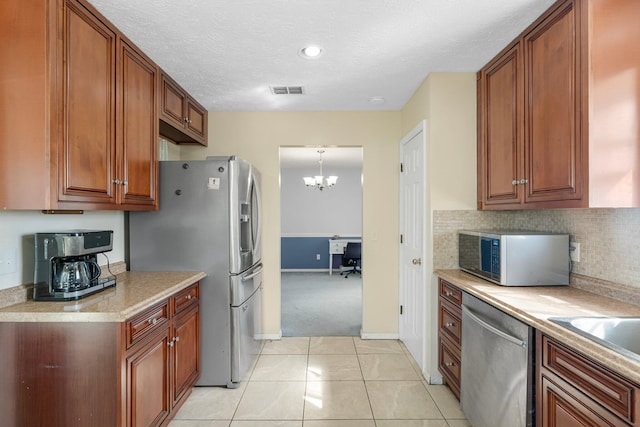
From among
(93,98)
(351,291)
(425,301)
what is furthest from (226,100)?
(351,291)

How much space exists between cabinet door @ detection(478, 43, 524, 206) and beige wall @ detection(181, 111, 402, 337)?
1134 mm

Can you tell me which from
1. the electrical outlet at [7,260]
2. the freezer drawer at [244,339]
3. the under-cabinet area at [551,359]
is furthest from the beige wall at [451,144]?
the electrical outlet at [7,260]

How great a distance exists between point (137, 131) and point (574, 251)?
112 inches

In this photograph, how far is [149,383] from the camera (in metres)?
1.82

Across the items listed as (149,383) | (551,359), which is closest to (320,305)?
(149,383)

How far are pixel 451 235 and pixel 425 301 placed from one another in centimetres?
57

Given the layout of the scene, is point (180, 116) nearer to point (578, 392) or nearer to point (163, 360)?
point (163, 360)

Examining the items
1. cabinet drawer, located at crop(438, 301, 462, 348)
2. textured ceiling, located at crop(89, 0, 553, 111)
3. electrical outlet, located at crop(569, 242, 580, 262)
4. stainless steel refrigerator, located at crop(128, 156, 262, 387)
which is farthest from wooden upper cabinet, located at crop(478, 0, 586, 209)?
stainless steel refrigerator, located at crop(128, 156, 262, 387)

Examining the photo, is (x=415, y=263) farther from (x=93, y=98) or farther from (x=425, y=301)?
(x=93, y=98)

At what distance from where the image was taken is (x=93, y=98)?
176cm

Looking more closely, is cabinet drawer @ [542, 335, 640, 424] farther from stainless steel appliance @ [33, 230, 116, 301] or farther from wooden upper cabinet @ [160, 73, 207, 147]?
wooden upper cabinet @ [160, 73, 207, 147]

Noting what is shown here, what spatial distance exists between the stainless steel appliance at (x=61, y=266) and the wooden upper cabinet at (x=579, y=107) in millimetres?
2508

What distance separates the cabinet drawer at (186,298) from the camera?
2.18m

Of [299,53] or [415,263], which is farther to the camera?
[415,263]
